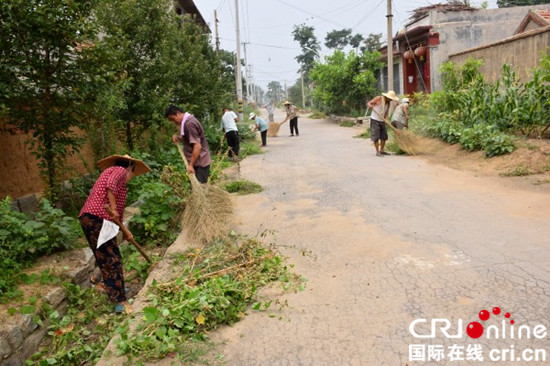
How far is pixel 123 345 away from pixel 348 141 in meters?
12.7

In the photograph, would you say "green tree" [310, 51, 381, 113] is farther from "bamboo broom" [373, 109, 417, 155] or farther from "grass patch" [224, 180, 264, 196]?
"grass patch" [224, 180, 264, 196]

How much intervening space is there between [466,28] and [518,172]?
14398 millimetres

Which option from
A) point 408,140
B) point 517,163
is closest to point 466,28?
point 408,140

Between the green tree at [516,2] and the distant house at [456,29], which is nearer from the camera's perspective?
the distant house at [456,29]

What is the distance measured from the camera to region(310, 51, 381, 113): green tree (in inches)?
890

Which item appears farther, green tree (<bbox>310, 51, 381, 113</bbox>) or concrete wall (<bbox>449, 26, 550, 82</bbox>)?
green tree (<bbox>310, 51, 381, 113</bbox>)

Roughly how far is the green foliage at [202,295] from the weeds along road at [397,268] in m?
0.18

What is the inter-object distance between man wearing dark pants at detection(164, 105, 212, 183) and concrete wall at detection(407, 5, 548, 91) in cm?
1591

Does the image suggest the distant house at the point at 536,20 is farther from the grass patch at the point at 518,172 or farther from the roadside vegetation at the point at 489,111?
the grass patch at the point at 518,172

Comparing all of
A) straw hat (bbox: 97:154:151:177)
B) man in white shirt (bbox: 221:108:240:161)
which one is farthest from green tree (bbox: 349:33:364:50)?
straw hat (bbox: 97:154:151:177)

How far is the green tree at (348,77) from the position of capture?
22.6m

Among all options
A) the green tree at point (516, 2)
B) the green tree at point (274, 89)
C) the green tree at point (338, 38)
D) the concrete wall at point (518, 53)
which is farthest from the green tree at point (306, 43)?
the green tree at point (274, 89)

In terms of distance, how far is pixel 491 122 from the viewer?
9.45 metres

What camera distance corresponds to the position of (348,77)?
23.3 meters
